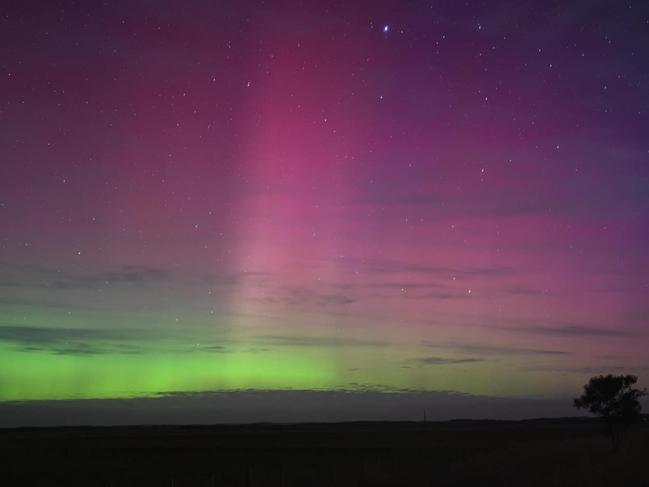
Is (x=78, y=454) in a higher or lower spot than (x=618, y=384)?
lower

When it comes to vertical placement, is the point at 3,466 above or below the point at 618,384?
below

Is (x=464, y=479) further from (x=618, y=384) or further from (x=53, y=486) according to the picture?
(x=618, y=384)

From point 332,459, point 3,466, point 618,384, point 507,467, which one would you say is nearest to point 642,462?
point 507,467

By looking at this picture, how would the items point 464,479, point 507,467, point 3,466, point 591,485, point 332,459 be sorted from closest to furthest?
point 591,485 < point 464,479 < point 507,467 < point 3,466 < point 332,459

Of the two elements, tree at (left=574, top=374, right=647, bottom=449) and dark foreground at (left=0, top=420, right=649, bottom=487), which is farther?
tree at (left=574, top=374, right=647, bottom=449)

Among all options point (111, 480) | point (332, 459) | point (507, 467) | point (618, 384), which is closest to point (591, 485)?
point (507, 467)

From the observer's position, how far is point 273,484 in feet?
93.1

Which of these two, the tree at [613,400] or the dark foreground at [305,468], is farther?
the tree at [613,400]

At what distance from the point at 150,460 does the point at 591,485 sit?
112 feet

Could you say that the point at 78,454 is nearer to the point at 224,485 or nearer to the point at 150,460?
the point at 150,460

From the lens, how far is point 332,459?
47062mm

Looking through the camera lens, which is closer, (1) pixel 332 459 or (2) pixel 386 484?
(2) pixel 386 484

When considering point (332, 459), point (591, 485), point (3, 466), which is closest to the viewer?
point (591, 485)

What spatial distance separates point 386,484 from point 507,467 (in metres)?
7.84
